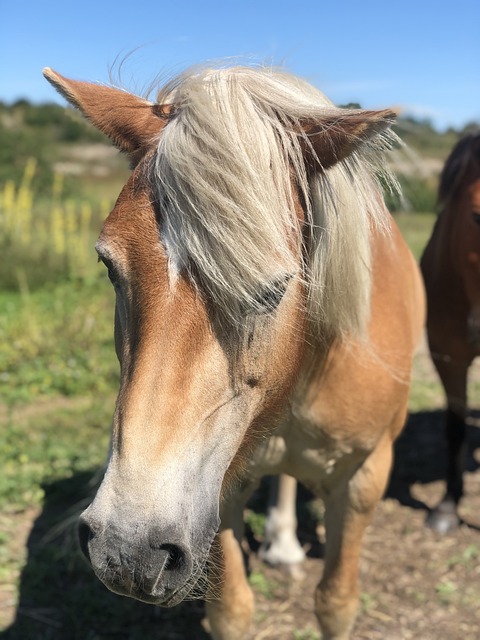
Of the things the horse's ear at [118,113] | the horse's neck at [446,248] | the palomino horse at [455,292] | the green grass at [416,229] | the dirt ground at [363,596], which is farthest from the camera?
the green grass at [416,229]

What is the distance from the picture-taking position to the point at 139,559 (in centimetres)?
136

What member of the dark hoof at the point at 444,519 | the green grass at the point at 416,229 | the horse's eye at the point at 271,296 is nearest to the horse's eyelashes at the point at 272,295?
the horse's eye at the point at 271,296

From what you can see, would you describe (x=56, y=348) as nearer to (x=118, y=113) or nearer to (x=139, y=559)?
(x=118, y=113)

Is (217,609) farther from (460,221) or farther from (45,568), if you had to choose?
(460,221)

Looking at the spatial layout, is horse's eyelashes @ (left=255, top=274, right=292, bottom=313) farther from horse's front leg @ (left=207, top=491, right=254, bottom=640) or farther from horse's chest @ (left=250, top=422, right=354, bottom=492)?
horse's front leg @ (left=207, top=491, right=254, bottom=640)

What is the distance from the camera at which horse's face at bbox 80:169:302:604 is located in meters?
1.36

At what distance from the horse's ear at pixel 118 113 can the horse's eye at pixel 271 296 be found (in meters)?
0.52

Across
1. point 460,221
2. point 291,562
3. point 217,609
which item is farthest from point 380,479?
point 460,221

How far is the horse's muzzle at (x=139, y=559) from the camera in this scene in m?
1.35

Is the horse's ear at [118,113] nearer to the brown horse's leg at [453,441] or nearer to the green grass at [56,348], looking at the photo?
the brown horse's leg at [453,441]

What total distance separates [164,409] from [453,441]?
295cm

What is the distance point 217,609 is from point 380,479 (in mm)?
838

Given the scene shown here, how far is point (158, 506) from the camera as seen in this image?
4.41ft

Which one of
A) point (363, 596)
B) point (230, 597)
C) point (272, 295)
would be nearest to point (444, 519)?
point (363, 596)
